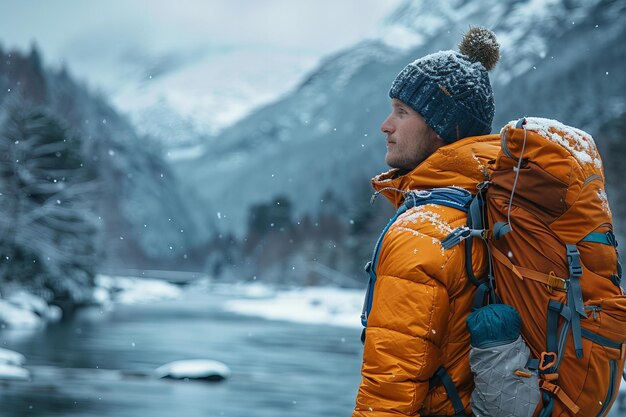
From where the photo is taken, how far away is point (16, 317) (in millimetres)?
34531

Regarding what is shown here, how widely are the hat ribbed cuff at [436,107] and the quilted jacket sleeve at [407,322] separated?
1.71ft

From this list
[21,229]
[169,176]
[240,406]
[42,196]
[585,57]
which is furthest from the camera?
[169,176]

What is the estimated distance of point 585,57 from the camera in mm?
85562

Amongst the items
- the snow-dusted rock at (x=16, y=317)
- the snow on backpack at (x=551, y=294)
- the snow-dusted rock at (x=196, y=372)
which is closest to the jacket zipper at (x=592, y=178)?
the snow on backpack at (x=551, y=294)

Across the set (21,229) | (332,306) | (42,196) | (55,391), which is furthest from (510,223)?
(332,306)

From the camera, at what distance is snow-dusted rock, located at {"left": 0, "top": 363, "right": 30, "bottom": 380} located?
718 inches

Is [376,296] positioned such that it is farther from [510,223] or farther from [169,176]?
[169,176]

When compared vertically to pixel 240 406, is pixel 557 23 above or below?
above

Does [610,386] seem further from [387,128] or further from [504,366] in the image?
→ [387,128]

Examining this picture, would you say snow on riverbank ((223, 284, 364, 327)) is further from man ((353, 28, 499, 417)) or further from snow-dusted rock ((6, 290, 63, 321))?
man ((353, 28, 499, 417))

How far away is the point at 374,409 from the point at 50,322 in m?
36.3

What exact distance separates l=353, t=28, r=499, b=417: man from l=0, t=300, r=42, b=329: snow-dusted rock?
107 ft

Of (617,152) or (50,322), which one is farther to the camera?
(617,152)

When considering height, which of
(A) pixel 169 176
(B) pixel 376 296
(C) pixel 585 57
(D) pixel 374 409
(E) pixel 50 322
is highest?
(A) pixel 169 176
